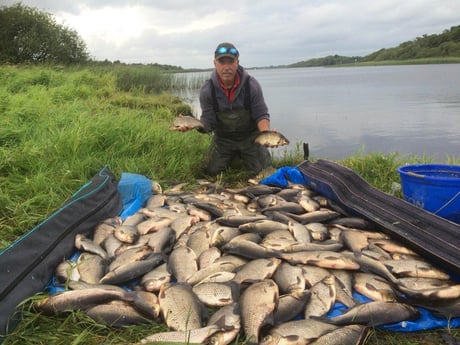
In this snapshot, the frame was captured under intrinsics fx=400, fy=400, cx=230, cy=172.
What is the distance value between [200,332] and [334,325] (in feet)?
2.34

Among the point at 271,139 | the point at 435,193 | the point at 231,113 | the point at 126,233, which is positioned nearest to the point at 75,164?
the point at 126,233

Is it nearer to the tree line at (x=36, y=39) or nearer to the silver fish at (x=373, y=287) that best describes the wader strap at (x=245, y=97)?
the silver fish at (x=373, y=287)

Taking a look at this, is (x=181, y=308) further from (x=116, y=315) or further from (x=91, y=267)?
(x=91, y=267)

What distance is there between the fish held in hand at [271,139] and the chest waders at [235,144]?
2.21ft

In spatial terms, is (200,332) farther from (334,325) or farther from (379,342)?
(379,342)

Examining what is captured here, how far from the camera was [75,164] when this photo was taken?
4.66 metres

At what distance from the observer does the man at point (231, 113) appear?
207 inches

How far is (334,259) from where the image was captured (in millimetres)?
2635

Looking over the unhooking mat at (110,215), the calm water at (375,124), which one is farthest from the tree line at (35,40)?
the unhooking mat at (110,215)

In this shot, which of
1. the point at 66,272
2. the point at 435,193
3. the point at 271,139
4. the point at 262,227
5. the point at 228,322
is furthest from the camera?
the point at 271,139

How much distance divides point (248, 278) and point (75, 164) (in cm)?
297

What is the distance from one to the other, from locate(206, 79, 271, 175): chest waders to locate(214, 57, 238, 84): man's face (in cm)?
48

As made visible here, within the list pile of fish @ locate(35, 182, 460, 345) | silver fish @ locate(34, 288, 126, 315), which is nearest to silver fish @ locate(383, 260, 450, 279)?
pile of fish @ locate(35, 182, 460, 345)

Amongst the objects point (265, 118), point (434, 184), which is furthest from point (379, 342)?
point (265, 118)
